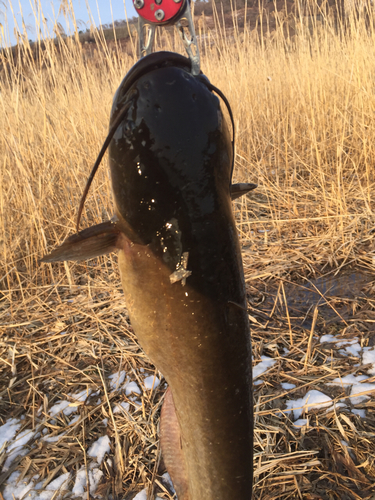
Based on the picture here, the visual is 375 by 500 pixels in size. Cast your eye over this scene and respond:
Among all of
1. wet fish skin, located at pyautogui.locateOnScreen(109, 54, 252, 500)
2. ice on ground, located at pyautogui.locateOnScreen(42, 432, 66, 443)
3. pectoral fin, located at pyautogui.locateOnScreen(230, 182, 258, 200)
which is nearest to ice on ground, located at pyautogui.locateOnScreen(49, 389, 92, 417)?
ice on ground, located at pyautogui.locateOnScreen(42, 432, 66, 443)

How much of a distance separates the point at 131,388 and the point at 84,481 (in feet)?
1.49

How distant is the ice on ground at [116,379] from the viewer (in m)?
1.79

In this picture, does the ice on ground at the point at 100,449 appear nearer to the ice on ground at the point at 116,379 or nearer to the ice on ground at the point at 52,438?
the ice on ground at the point at 52,438

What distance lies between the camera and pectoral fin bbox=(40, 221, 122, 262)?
2.12 ft

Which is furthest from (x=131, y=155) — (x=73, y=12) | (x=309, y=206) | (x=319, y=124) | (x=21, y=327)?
(x=319, y=124)

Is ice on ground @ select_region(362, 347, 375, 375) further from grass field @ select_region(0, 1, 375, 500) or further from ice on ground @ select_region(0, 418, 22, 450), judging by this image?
ice on ground @ select_region(0, 418, 22, 450)

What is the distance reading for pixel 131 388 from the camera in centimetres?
176

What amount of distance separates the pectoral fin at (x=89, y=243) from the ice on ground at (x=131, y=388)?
1238 mm

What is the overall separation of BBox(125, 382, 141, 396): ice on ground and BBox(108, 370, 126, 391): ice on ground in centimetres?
5

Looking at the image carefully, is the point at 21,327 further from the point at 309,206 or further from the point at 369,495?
the point at 309,206

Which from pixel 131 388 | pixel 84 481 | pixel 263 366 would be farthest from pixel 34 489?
pixel 263 366

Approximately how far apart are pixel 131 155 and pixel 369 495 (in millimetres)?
1368

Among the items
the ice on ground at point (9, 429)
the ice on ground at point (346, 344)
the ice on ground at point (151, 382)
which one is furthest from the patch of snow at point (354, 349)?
the ice on ground at point (9, 429)

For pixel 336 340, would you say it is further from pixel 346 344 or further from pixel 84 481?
pixel 84 481
